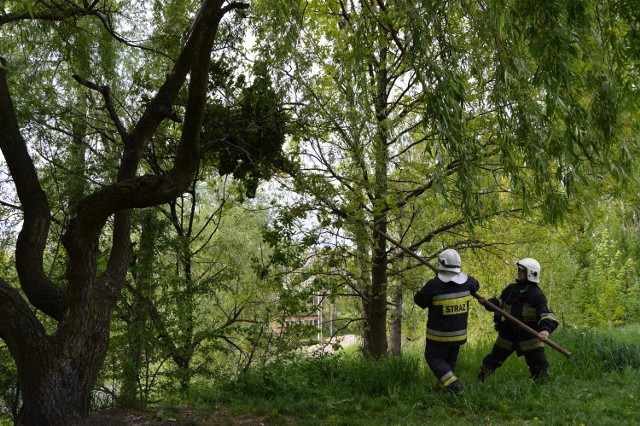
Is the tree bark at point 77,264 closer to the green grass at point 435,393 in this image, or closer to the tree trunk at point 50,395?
the tree trunk at point 50,395

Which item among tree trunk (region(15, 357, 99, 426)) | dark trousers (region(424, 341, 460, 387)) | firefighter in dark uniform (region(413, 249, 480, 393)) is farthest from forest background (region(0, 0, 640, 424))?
dark trousers (region(424, 341, 460, 387))

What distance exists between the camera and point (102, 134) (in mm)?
8188

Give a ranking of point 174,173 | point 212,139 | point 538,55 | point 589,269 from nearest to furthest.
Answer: point 538,55 < point 174,173 < point 212,139 < point 589,269

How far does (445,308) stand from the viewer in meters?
5.97

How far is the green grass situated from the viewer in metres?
5.25

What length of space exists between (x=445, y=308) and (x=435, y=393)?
93cm

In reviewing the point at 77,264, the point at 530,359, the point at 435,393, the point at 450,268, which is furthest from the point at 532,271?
the point at 77,264

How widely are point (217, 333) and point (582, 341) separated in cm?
541

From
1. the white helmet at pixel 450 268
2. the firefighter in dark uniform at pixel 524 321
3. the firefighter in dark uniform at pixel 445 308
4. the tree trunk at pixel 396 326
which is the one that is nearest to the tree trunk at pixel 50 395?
the firefighter in dark uniform at pixel 445 308

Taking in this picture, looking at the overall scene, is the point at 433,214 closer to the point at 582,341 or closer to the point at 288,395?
the point at 582,341

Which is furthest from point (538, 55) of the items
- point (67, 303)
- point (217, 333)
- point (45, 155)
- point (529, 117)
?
point (45, 155)

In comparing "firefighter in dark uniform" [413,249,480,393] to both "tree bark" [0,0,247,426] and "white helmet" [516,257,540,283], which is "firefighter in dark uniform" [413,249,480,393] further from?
"tree bark" [0,0,247,426]

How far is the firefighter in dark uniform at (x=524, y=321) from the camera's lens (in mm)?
6391

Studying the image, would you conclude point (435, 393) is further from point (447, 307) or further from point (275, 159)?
point (275, 159)
